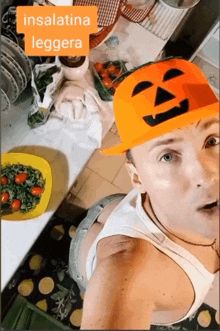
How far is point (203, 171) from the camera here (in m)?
0.63

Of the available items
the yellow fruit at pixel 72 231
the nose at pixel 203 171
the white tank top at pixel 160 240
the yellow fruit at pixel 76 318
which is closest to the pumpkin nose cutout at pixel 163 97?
the nose at pixel 203 171

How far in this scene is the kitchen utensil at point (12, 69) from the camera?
0.98 meters

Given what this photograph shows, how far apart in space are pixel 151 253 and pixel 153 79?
330 mm

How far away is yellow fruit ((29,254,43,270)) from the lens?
4.00 ft

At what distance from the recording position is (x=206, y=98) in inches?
27.2

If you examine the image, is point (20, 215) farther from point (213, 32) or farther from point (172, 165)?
point (213, 32)

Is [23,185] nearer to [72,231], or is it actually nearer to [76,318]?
[72,231]

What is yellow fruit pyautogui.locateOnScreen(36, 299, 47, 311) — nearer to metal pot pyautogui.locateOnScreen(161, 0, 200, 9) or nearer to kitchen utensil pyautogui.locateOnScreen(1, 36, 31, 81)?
kitchen utensil pyautogui.locateOnScreen(1, 36, 31, 81)

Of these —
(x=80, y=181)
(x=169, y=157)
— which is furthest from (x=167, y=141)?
(x=80, y=181)

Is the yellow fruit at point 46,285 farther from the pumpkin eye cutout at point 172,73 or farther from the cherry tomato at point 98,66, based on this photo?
the pumpkin eye cutout at point 172,73

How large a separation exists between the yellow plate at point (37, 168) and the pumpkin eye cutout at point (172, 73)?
1.65 feet

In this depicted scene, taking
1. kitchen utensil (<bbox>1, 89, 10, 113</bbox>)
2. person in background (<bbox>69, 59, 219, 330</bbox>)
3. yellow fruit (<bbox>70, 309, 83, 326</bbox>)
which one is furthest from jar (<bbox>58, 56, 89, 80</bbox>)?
yellow fruit (<bbox>70, 309, 83, 326</bbox>)

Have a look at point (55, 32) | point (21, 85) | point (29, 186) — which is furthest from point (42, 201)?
point (55, 32)

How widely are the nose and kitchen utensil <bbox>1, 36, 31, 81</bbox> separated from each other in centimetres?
60
